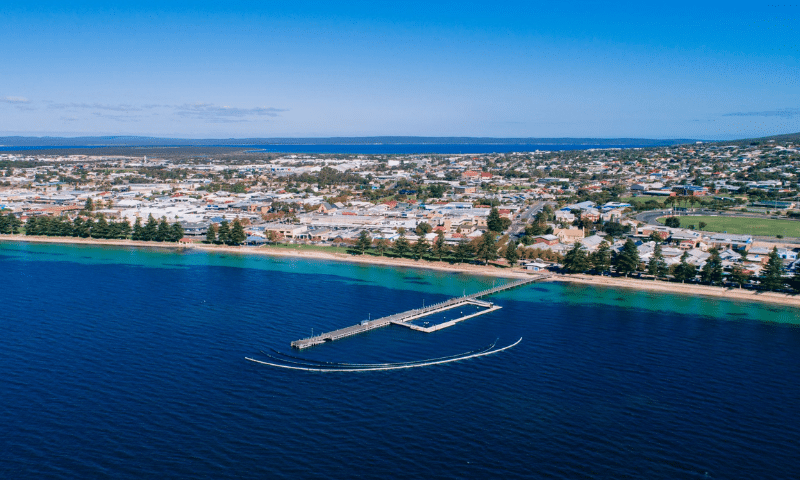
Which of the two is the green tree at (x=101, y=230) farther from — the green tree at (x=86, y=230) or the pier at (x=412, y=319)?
the pier at (x=412, y=319)

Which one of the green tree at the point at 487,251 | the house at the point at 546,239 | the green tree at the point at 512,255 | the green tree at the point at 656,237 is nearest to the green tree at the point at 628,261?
the green tree at the point at 512,255

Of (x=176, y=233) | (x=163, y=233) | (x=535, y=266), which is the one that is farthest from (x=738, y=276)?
(x=163, y=233)

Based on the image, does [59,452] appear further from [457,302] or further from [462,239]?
[462,239]

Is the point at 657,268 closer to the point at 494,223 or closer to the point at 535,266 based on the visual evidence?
the point at 535,266

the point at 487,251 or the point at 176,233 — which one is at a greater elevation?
the point at 176,233

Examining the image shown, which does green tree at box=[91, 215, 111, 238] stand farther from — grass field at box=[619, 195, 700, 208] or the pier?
grass field at box=[619, 195, 700, 208]

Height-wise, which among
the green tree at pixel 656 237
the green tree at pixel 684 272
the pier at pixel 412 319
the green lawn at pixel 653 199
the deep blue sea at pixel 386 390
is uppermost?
the green lawn at pixel 653 199

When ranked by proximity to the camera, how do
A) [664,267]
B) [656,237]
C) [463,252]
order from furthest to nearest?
[656,237]
[463,252]
[664,267]
